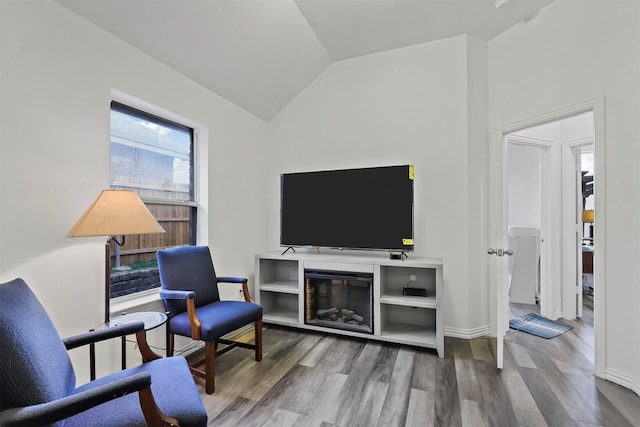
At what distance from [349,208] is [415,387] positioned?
1.69 metres

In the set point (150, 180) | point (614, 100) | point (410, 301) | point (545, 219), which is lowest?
point (410, 301)

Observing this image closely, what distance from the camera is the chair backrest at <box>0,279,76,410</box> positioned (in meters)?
0.94

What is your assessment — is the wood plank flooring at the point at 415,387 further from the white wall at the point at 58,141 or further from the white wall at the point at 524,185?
the white wall at the point at 524,185

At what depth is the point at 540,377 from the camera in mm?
2184

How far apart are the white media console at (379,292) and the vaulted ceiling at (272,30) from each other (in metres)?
1.93

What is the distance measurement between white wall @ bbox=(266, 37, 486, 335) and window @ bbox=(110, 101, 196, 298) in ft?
4.79

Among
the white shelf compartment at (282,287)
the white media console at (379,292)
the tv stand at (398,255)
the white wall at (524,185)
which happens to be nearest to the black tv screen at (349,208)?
the tv stand at (398,255)

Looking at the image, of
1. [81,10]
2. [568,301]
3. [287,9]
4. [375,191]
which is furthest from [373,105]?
[568,301]

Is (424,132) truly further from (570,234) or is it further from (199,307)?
(199,307)

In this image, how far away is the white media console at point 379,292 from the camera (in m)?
2.66

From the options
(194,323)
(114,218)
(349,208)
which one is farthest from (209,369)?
(349,208)

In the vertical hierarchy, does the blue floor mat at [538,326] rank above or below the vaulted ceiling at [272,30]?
below

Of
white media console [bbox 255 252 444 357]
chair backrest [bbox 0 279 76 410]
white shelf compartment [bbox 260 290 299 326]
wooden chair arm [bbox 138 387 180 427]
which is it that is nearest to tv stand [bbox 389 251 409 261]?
white media console [bbox 255 252 444 357]

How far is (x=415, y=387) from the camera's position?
207 centimetres
